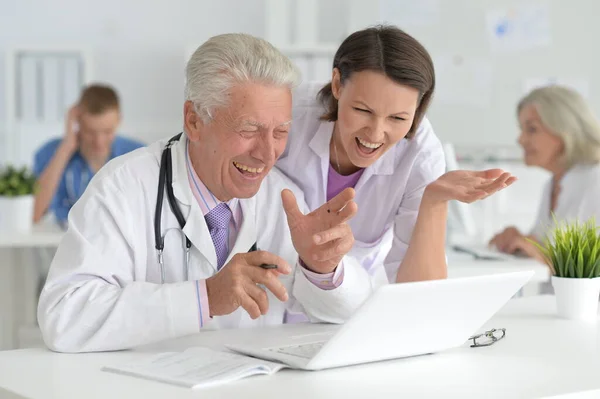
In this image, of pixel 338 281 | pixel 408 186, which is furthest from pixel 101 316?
pixel 408 186

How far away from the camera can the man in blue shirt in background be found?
14.7 ft

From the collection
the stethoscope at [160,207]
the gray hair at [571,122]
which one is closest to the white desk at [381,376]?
the stethoscope at [160,207]

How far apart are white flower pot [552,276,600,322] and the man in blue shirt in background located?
9.72 feet

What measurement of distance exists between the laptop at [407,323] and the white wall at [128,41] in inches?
162

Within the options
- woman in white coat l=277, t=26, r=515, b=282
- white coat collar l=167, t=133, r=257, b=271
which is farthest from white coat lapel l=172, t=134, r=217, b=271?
woman in white coat l=277, t=26, r=515, b=282

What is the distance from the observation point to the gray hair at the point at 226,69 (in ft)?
5.80

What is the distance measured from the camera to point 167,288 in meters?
1.60

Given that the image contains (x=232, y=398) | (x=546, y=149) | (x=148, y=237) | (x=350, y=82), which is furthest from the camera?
(x=546, y=149)

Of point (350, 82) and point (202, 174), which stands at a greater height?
point (350, 82)

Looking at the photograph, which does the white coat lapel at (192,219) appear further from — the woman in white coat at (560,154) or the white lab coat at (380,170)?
the woman in white coat at (560,154)

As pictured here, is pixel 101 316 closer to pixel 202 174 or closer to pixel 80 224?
pixel 80 224

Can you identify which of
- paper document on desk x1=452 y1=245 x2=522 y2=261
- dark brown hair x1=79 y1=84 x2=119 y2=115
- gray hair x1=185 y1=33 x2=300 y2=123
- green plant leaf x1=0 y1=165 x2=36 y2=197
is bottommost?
paper document on desk x1=452 y1=245 x2=522 y2=261

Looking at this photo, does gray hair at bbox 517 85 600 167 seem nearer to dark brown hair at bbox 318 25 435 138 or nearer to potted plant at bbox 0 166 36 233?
dark brown hair at bbox 318 25 435 138

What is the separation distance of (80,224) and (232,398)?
0.54 metres
